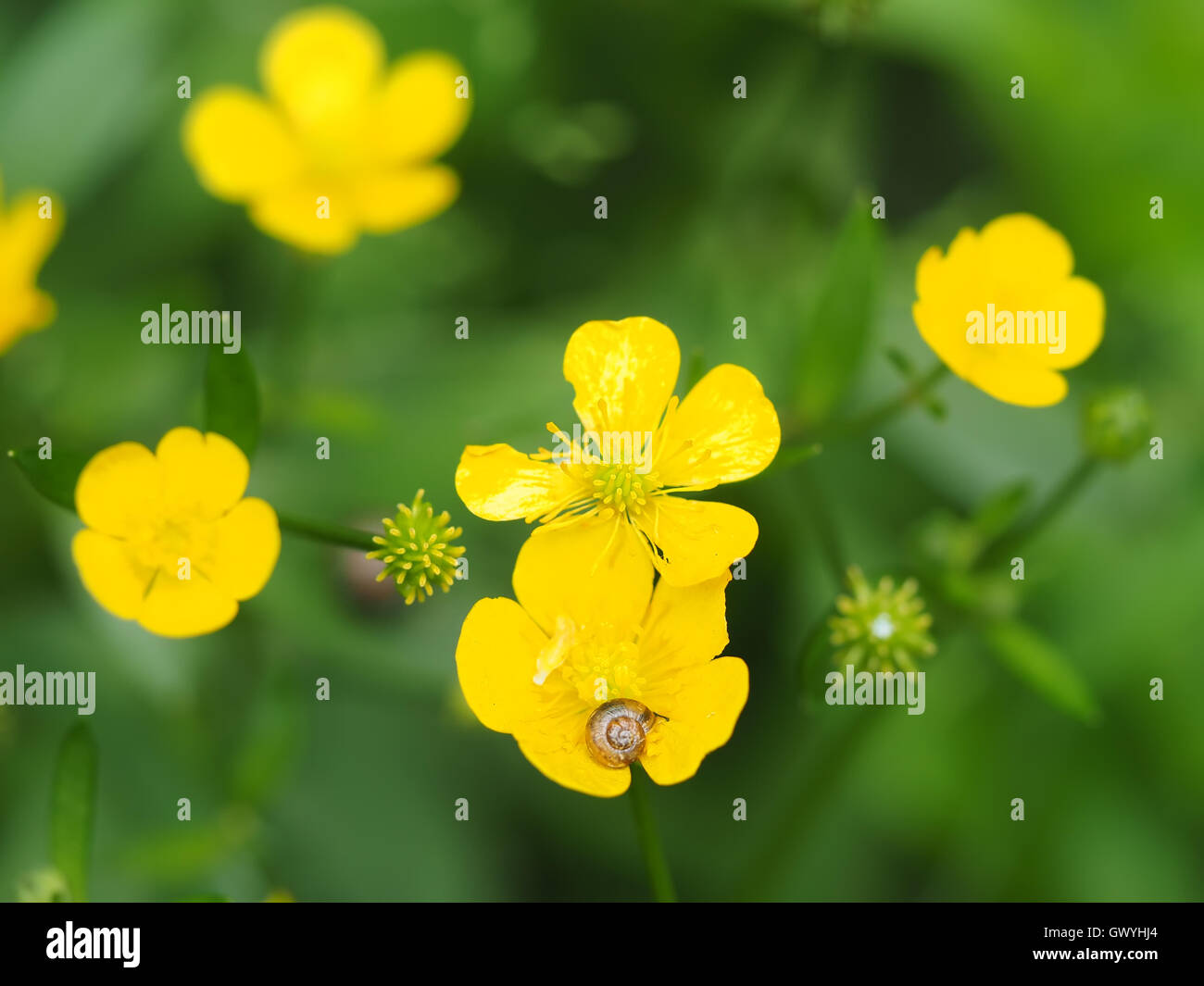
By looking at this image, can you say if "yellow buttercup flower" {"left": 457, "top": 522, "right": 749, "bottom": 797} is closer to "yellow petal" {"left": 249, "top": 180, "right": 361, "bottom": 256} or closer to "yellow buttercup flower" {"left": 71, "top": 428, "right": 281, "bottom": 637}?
"yellow buttercup flower" {"left": 71, "top": 428, "right": 281, "bottom": 637}

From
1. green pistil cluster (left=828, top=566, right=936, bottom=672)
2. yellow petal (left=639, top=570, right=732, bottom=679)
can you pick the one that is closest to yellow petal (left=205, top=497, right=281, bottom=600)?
yellow petal (left=639, top=570, right=732, bottom=679)

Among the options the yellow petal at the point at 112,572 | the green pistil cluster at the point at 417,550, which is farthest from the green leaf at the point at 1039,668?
the yellow petal at the point at 112,572

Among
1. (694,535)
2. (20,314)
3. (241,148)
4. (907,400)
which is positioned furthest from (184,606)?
(241,148)

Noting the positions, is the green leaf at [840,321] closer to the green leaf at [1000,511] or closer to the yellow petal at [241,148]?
the green leaf at [1000,511]

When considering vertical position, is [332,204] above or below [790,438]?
above
